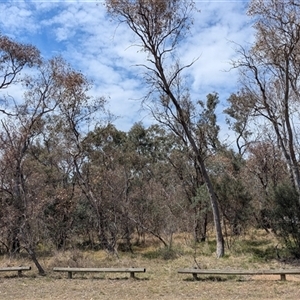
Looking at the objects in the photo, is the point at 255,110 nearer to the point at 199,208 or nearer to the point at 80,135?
the point at 199,208

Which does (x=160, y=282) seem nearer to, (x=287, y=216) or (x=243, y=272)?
(x=243, y=272)

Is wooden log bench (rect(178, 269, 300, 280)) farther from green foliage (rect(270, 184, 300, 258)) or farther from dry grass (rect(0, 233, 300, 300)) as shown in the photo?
green foliage (rect(270, 184, 300, 258))

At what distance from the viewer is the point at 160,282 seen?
952 centimetres

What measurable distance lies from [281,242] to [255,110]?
4869 mm

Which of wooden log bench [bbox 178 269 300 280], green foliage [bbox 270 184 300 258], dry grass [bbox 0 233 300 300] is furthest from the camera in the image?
green foliage [bbox 270 184 300 258]

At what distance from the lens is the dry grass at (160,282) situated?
8055mm

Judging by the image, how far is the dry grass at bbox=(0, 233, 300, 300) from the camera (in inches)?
317

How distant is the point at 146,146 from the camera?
3234 centimetres

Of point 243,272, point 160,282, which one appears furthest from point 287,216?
point 160,282

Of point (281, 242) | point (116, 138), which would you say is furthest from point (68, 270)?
point (116, 138)

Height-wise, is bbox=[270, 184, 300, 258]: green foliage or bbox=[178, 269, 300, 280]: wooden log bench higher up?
bbox=[270, 184, 300, 258]: green foliage

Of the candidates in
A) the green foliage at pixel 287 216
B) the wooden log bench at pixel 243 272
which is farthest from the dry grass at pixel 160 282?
the green foliage at pixel 287 216

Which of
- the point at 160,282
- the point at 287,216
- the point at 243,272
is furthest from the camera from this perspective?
the point at 287,216

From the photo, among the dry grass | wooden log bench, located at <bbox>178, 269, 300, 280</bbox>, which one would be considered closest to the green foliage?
the dry grass
